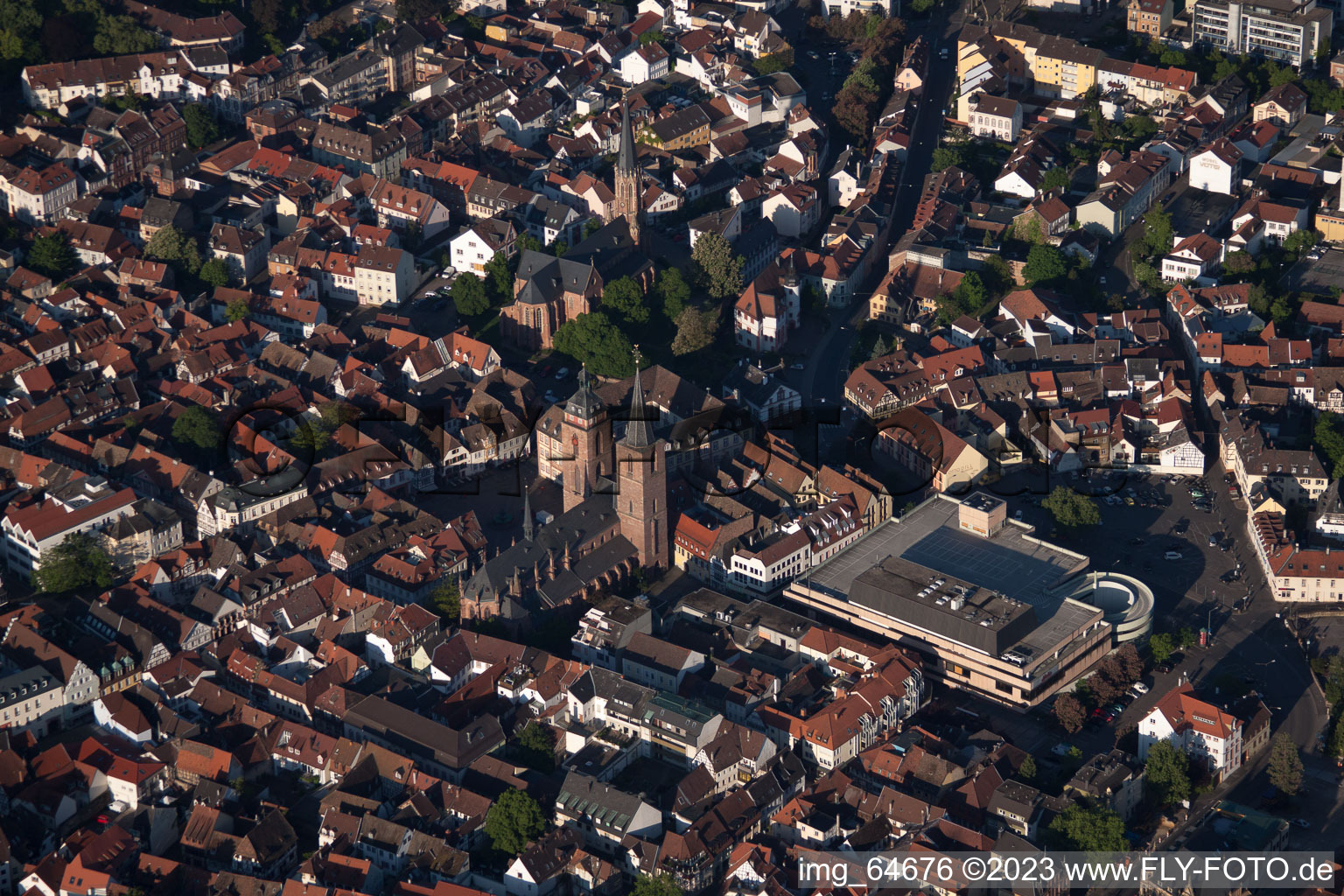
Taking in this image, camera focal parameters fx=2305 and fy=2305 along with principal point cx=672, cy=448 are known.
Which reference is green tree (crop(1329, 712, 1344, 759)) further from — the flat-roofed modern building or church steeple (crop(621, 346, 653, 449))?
church steeple (crop(621, 346, 653, 449))

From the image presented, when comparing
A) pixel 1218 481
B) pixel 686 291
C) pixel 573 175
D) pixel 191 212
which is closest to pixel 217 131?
pixel 191 212

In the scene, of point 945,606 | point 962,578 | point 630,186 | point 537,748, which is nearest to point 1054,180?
point 630,186

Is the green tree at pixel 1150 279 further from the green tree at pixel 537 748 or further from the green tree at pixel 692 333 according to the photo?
the green tree at pixel 537 748

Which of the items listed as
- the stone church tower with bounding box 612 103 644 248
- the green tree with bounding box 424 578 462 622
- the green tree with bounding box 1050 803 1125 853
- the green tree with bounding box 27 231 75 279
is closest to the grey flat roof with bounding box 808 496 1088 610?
the green tree with bounding box 1050 803 1125 853

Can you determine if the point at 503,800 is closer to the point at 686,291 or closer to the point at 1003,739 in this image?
the point at 1003,739

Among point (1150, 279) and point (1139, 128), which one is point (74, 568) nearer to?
point (1150, 279)
